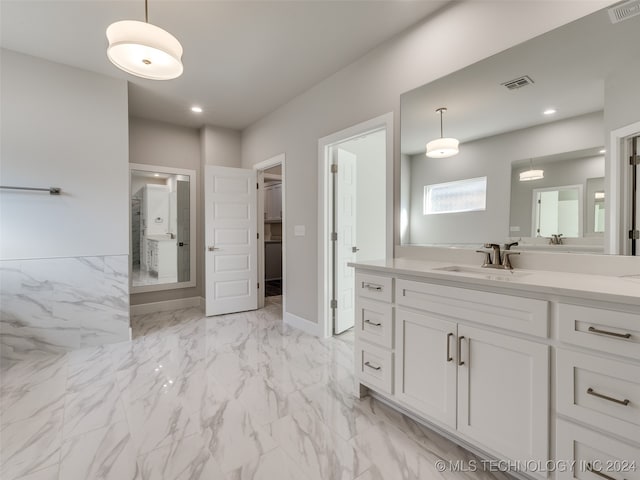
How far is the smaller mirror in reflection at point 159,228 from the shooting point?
408 centimetres

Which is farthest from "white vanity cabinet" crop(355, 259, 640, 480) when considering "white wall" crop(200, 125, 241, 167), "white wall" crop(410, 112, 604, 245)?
"white wall" crop(200, 125, 241, 167)

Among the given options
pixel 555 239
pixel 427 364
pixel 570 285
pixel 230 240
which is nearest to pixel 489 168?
pixel 555 239

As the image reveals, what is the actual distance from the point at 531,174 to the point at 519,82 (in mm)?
558

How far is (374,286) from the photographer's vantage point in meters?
1.81

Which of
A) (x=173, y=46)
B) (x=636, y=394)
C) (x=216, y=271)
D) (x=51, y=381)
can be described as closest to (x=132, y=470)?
(x=51, y=381)

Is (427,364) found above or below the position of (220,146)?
below

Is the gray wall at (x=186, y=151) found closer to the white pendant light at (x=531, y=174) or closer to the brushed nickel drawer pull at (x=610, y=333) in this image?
the white pendant light at (x=531, y=174)

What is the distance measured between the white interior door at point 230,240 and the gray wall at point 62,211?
1.00m

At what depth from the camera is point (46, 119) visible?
275cm

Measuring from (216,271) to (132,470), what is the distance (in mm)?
2660

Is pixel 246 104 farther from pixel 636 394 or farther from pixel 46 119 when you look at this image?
pixel 636 394

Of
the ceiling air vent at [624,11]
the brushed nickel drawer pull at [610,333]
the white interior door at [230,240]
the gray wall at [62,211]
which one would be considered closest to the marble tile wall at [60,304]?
the gray wall at [62,211]

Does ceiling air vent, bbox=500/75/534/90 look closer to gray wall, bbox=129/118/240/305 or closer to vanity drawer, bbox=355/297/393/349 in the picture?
vanity drawer, bbox=355/297/393/349

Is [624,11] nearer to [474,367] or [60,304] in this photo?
[474,367]
